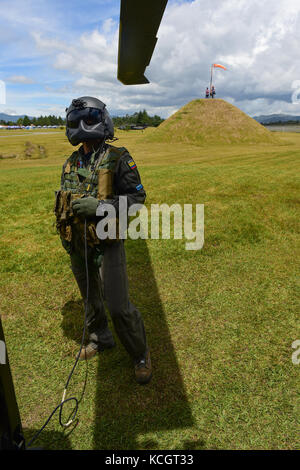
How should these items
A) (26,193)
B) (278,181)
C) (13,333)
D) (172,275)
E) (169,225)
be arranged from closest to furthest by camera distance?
(13,333) → (172,275) → (169,225) → (26,193) → (278,181)

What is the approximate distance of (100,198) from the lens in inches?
106

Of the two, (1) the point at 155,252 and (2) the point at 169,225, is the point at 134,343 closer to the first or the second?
(1) the point at 155,252

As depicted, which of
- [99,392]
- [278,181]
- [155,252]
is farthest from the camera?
[278,181]

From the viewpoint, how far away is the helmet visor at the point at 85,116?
2676mm

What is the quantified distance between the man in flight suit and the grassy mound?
30.5 meters

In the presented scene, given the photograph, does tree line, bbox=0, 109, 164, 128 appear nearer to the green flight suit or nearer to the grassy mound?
the grassy mound

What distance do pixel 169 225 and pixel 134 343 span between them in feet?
16.1

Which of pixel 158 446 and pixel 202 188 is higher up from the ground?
pixel 202 188

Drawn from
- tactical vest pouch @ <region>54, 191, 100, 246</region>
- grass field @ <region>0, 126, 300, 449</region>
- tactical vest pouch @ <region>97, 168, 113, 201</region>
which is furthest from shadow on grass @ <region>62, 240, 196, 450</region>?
tactical vest pouch @ <region>97, 168, 113, 201</region>

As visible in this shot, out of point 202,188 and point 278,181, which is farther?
point 278,181

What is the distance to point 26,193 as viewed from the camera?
10125 millimetres

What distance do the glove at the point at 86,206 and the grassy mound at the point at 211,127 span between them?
30864 mm
